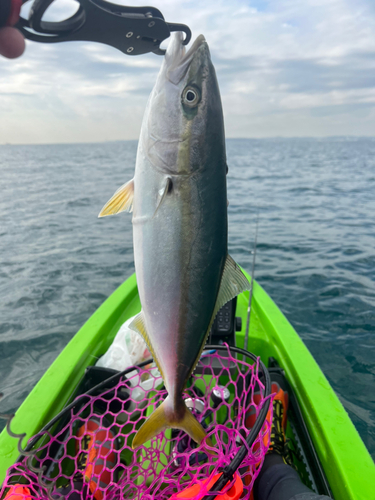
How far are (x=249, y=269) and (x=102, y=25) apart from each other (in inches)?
286

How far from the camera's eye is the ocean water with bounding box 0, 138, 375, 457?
4.79 m

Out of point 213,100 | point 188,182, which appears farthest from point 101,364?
point 213,100

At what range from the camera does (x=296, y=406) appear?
2.85m

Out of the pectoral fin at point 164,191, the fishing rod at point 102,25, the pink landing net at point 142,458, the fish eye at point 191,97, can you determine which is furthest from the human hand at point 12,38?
the pink landing net at point 142,458

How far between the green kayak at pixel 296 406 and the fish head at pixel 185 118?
7.26 feet

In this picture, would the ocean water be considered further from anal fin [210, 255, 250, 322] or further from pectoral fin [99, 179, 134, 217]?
pectoral fin [99, 179, 134, 217]

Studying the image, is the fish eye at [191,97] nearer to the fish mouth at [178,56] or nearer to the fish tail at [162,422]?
the fish mouth at [178,56]

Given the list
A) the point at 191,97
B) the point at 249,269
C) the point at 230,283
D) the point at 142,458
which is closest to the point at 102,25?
the point at 191,97

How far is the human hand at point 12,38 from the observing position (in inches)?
51.5

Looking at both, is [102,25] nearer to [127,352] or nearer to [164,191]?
[164,191]

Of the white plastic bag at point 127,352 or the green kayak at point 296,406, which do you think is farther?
the white plastic bag at point 127,352

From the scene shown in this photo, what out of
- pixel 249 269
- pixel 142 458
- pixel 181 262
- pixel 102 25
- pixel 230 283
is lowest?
pixel 249 269

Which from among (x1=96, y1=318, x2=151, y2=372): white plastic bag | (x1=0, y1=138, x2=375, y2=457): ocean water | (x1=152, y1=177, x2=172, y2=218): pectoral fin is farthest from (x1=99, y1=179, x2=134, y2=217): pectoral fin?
(x1=0, y1=138, x2=375, y2=457): ocean water

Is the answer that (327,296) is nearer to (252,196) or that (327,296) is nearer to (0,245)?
(0,245)
